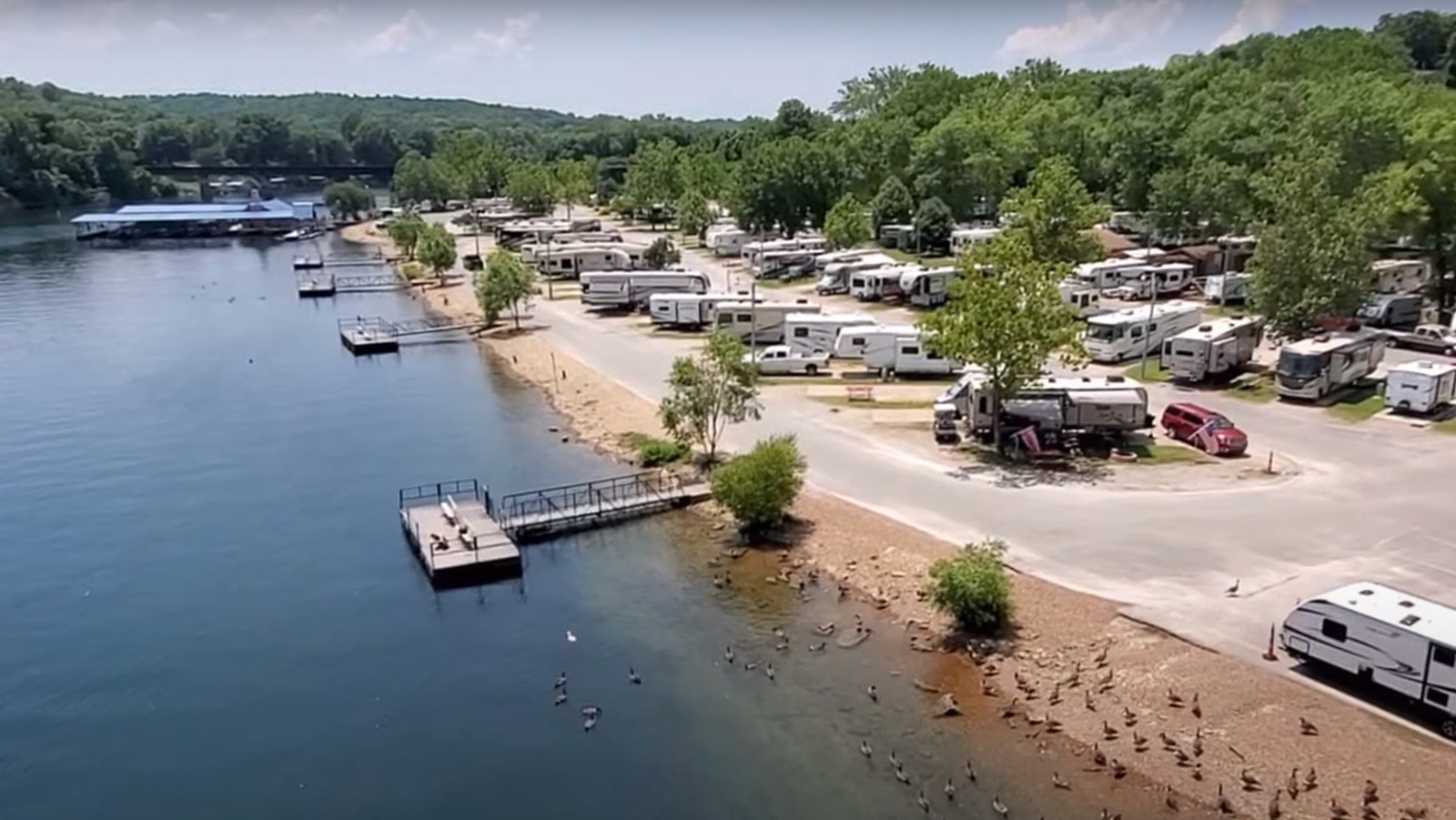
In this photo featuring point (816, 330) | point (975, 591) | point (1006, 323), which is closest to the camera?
point (975, 591)

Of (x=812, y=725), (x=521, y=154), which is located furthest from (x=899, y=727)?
(x=521, y=154)

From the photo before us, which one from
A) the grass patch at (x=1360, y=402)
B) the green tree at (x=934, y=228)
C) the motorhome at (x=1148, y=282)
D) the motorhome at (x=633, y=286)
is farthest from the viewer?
the green tree at (x=934, y=228)

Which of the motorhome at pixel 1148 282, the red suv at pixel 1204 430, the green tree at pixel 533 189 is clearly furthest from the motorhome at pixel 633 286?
the green tree at pixel 533 189

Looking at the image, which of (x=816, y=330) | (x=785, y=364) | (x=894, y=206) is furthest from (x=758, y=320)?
(x=894, y=206)

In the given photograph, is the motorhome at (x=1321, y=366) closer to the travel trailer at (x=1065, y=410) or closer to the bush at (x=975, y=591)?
the travel trailer at (x=1065, y=410)

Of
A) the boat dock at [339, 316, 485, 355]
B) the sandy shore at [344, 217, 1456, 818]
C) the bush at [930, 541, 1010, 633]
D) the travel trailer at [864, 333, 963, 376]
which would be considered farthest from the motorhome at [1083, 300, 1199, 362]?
the boat dock at [339, 316, 485, 355]

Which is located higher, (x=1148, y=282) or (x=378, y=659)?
(x=1148, y=282)

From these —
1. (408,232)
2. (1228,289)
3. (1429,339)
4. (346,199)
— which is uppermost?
(346,199)

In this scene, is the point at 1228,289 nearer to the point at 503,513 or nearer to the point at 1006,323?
the point at 1006,323
